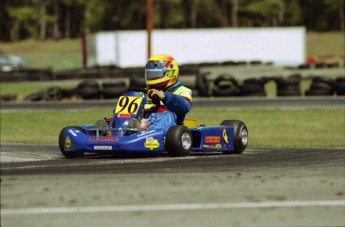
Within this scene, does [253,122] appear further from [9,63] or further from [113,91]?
[9,63]

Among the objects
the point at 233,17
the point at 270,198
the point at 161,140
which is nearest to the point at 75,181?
the point at 270,198

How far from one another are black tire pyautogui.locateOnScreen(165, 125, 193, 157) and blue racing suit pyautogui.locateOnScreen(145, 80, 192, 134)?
7.8 inches

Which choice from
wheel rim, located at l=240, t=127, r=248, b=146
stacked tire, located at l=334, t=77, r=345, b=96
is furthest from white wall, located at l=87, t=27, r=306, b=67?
wheel rim, located at l=240, t=127, r=248, b=146

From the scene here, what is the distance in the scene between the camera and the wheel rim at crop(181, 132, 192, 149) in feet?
38.1

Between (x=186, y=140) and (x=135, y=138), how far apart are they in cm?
71

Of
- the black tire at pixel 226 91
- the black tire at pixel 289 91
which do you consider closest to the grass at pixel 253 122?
the black tire at pixel 226 91

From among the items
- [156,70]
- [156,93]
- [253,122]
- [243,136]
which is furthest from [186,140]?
[253,122]

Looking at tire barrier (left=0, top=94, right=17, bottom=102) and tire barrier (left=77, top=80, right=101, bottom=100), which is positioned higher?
tire barrier (left=77, top=80, right=101, bottom=100)

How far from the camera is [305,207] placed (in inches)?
259

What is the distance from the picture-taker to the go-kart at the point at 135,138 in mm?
11336

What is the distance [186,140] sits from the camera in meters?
11.7

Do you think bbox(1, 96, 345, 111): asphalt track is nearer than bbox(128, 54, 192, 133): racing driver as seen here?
No

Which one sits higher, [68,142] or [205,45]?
[68,142]

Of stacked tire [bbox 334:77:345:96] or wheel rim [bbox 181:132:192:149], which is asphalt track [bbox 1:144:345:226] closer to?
wheel rim [bbox 181:132:192:149]
